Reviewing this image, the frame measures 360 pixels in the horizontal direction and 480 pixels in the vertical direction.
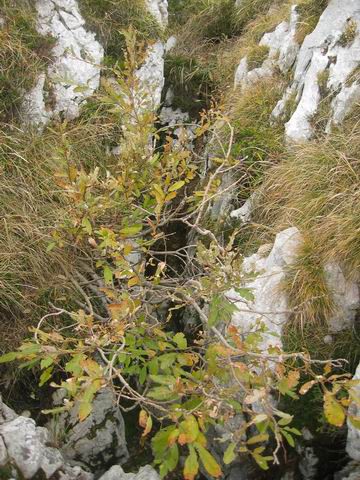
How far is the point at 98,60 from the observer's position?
5469 millimetres

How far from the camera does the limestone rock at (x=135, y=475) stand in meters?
2.85

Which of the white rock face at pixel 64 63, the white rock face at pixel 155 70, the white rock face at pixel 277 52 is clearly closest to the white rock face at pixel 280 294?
the white rock face at pixel 277 52

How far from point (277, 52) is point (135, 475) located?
180 inches

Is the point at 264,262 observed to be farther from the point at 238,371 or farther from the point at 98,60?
the point at 98,60

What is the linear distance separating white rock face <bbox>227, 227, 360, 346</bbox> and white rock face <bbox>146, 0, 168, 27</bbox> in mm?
3848

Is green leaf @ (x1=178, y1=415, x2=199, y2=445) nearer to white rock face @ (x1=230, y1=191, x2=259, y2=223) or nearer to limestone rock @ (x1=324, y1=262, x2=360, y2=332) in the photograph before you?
limestone rock @ (x1=324, y1=262, x2=360, y2=332)

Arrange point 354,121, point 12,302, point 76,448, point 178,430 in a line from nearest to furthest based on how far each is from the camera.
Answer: point 178,430 → point 76,448 → point 12,302 → point 354,121

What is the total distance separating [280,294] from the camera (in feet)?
11.1

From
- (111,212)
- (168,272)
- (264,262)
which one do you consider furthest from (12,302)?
(264,262)

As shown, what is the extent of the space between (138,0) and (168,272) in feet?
11.4

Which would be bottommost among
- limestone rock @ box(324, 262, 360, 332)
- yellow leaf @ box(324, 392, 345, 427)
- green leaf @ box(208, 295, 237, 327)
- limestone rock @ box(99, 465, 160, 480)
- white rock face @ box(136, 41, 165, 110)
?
limestone rock @ box(99, 465, 160, 480)

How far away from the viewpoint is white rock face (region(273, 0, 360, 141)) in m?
4.39

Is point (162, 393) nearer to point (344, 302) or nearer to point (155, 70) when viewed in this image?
point (344, 302)

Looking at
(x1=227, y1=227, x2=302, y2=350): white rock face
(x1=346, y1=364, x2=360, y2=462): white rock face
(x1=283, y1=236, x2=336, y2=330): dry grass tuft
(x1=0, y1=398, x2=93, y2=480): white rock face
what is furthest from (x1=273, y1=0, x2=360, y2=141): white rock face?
(x1=0, y1=398, x2=93, y2=480): white rock face
